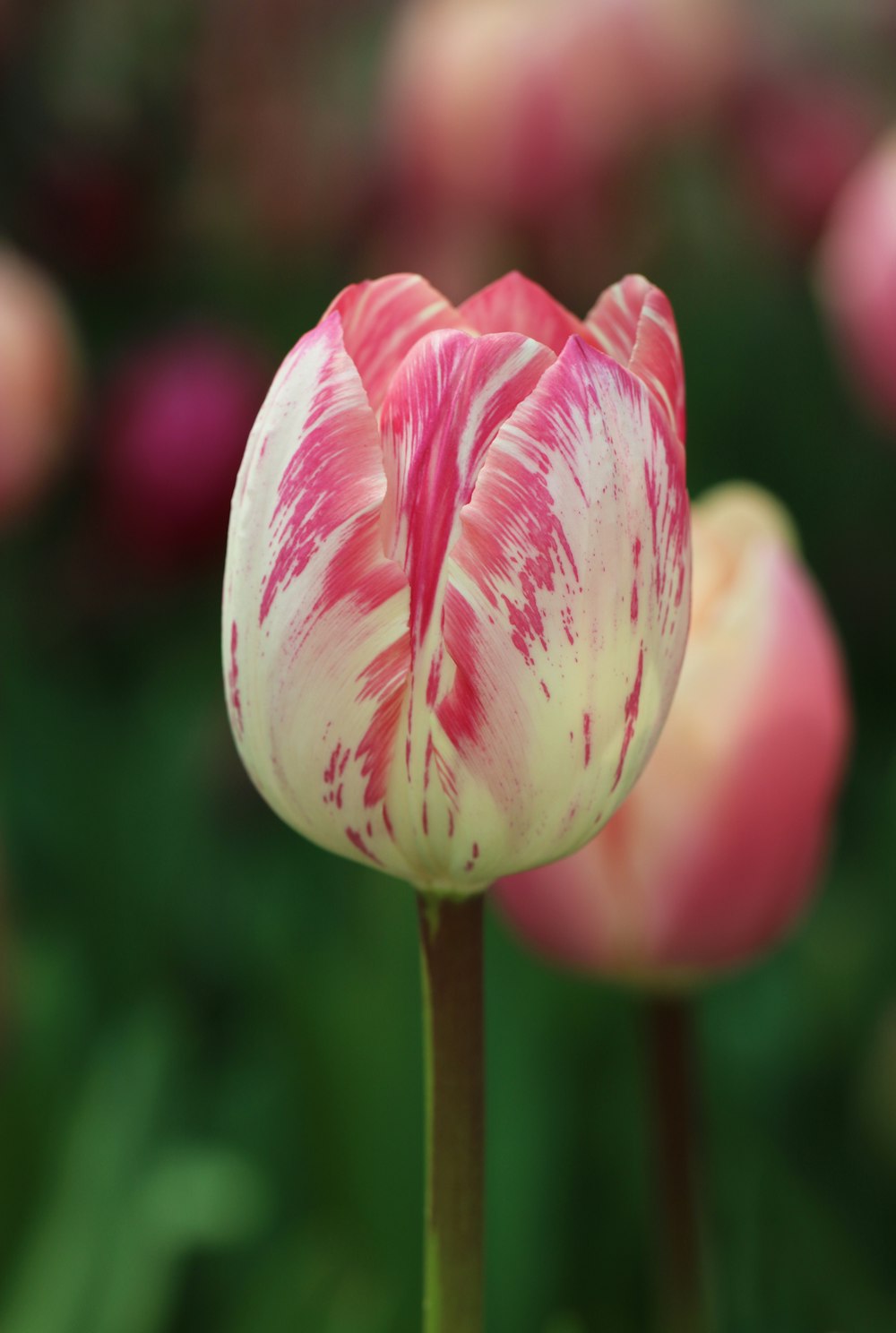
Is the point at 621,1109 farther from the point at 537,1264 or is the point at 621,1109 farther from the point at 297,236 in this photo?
the point at 297,236

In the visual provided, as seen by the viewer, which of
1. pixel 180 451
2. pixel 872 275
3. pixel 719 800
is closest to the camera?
pixel 719 800

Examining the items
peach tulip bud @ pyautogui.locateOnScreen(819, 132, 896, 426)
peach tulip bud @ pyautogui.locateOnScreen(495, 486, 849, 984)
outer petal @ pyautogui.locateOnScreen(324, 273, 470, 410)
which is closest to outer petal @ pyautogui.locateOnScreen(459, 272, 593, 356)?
outer petal @ pyautogui.locateOnScreen(324, 273, 470, 410)

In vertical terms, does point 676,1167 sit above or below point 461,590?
below

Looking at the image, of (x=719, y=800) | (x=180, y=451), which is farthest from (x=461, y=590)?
(x=180, y=451)

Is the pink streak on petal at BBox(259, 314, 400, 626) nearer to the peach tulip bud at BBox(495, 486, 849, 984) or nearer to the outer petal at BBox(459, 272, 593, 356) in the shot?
the outer petal at BBox(459, 272, 593, 356)

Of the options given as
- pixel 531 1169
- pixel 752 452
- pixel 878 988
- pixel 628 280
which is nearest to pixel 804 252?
pixel 752 452

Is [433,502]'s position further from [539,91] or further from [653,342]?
[539,91]
